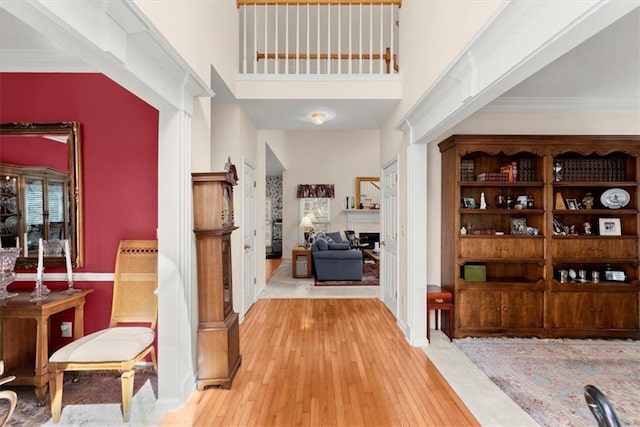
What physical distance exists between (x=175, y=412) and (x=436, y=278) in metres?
3.04

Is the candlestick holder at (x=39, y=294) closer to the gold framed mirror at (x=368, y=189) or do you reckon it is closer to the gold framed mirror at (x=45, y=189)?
the gold framed mirror at (x=45, y=189)

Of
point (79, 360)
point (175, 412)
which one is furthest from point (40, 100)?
point (175, 412)

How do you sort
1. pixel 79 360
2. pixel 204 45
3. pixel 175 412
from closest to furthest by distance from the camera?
pixel 79 360
pixel 175 412
pixel 204 45

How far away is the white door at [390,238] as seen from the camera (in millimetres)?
4188

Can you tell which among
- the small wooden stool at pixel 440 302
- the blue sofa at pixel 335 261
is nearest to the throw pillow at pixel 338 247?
the blue sofa at pixel 335 261

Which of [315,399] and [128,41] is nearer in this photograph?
[128,41]

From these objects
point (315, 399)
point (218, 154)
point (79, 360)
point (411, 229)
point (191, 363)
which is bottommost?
point (315, 399)

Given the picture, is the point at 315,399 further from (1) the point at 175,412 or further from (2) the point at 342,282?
(2) the point at 342,282

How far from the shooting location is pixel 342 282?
6.23 meters

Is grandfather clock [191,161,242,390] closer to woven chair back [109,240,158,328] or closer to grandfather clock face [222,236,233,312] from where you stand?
grandfather clock face [222,236,233,312]

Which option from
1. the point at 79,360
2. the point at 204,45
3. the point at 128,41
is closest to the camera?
the point at 128,41

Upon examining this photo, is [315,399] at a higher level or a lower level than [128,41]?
lower

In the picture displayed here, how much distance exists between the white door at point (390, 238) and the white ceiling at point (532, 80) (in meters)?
0.87

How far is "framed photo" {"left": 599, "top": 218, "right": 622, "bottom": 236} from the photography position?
3.59 meters
